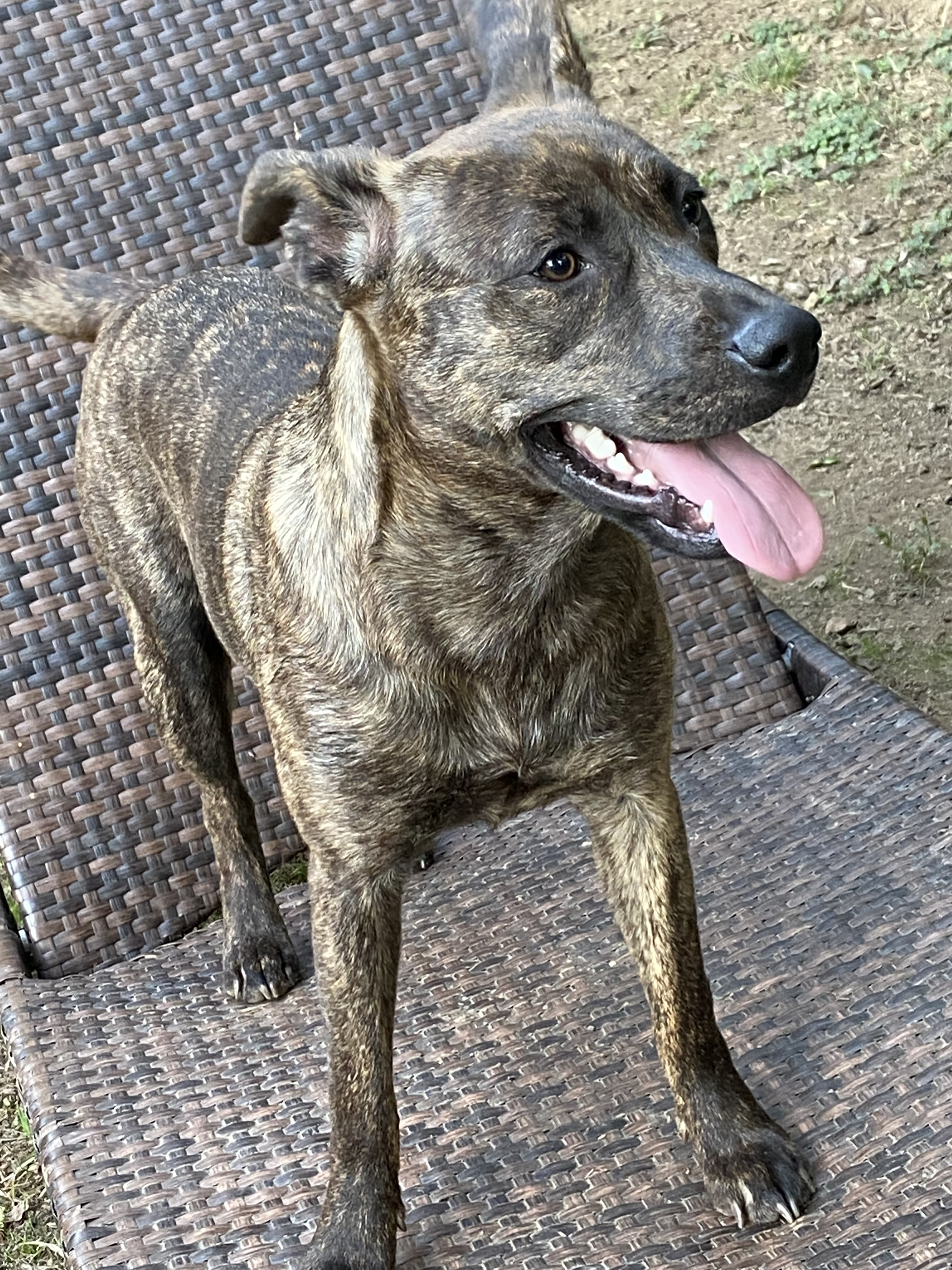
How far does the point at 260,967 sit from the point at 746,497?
5.49 feet

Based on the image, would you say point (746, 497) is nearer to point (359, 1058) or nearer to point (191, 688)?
point (359, 1058)

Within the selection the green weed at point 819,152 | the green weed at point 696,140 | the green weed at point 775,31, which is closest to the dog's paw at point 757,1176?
the green weed at point 819,152

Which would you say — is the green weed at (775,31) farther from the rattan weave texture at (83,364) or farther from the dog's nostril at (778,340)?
the dog's nostril at (778,340)

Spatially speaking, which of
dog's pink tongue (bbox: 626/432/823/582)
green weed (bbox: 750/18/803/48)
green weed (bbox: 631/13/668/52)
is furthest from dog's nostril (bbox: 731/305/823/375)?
green weed (bbox: 631/13/668/52)

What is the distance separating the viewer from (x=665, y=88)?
6.23 meters

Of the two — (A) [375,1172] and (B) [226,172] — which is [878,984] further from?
(B) [226,172]

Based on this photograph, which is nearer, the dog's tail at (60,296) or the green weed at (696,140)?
the dog's tail at (60,296)

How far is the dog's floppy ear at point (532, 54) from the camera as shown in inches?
96.5

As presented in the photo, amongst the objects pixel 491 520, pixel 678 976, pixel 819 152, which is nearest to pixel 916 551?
pixel 819 152

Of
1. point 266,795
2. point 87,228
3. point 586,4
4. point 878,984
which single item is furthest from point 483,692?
point 586,4

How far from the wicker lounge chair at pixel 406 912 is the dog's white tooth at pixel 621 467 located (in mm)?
1184

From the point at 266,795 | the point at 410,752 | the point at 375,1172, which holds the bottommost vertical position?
the point at 266,795

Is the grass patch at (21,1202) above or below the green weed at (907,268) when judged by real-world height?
below

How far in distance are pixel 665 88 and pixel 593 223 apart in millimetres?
4593
